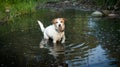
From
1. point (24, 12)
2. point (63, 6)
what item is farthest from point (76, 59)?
point (63, 6)

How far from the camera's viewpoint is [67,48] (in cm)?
979

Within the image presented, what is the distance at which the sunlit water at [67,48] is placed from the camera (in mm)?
8375

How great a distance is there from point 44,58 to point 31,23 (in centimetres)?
694

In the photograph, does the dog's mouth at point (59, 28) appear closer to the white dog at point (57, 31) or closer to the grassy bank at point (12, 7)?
the white dog at point (57, 31)

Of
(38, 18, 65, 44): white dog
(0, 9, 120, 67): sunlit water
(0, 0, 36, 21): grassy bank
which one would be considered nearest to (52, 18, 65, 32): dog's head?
(38, 18, 65, 44): white dog

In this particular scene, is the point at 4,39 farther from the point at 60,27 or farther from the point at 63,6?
the point at 63,6

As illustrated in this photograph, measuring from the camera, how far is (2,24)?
589 inches

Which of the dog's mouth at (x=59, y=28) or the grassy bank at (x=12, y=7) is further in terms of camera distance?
the grassy bank at (x=12, y=7)

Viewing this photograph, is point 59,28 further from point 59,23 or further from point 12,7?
point 12,7

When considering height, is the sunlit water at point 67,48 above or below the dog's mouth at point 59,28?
below

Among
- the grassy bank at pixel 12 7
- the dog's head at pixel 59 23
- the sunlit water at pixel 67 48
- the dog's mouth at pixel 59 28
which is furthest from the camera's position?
the grassy bank at pixel 12 7

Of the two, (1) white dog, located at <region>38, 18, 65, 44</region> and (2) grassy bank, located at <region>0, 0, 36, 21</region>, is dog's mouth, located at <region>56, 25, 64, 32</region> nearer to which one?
(1) white dog, located at <region>38, 18, 65, 44</region>

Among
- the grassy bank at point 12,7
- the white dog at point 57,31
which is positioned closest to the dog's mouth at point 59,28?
the white dog at point 57,31

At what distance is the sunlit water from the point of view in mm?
8375
